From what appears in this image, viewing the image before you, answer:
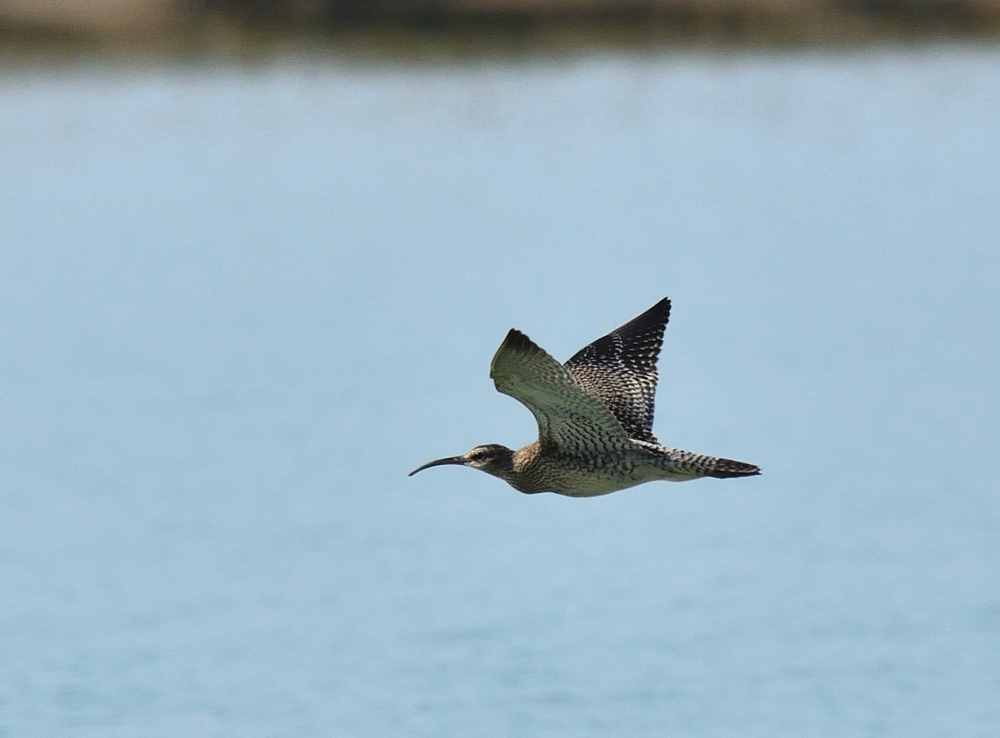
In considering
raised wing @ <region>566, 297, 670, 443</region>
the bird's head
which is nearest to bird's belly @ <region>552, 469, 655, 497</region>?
the bird's head

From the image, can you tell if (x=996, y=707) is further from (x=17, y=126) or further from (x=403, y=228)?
(x=17, y=126)

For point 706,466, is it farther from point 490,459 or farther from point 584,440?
point 490,459

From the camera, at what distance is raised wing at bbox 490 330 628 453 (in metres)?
7.62

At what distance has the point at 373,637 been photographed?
12648 mm

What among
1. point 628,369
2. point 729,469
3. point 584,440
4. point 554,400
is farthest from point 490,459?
point 729,469

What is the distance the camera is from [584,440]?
8461 mm

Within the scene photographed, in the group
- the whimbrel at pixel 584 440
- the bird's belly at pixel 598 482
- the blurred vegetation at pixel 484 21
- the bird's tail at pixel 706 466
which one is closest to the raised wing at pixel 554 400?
the whimbrel at pixel 584 440

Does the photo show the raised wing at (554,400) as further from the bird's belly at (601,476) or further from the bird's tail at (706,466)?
the bird's tail at (706,466)

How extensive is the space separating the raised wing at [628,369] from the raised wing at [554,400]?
457 mm

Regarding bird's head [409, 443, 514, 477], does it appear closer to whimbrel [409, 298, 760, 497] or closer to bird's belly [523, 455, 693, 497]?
whimbrel [409, 298, 760, 497]

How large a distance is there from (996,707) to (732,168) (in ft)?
49.1

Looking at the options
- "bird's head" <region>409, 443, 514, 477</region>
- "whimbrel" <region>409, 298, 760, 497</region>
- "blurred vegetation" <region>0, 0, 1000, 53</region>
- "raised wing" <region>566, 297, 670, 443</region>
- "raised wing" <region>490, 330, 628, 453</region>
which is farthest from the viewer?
"blurred vegetation" <region>0, 0, 1000, 53</region>

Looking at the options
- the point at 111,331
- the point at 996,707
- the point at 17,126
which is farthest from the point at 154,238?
the point at 996,707

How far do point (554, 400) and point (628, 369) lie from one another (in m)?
1.17
